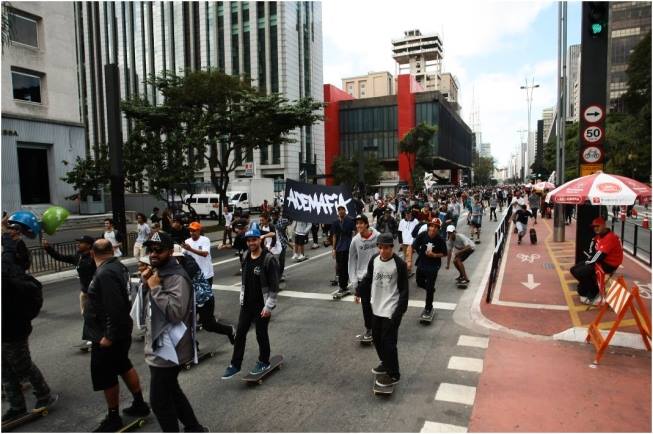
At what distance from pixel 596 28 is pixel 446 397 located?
23.3 ft

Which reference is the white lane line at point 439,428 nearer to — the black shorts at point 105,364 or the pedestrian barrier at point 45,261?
the black shorts at point 105,364

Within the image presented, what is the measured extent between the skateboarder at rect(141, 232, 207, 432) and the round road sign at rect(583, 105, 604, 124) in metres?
8.33

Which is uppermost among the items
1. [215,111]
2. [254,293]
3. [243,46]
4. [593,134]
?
[243,46]

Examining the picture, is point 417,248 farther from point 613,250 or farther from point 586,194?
point 613,250

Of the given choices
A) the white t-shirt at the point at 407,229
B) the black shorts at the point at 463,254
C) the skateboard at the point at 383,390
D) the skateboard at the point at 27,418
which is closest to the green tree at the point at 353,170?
the white t-shirt at the point at 407,229

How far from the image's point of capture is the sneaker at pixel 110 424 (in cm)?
437

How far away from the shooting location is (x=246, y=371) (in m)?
5.77

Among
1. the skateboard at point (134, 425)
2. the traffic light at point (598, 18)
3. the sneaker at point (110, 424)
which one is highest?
the traffic light at point (598, 18)

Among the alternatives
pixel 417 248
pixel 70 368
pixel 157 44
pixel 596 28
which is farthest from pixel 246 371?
pixel 157 44

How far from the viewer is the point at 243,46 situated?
206 ft

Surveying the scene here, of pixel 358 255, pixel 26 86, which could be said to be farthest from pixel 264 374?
pixel 26 86

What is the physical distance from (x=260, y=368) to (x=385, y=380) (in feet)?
4.92

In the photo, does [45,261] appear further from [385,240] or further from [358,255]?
[385,240]

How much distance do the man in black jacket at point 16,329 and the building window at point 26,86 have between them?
89.6ft
